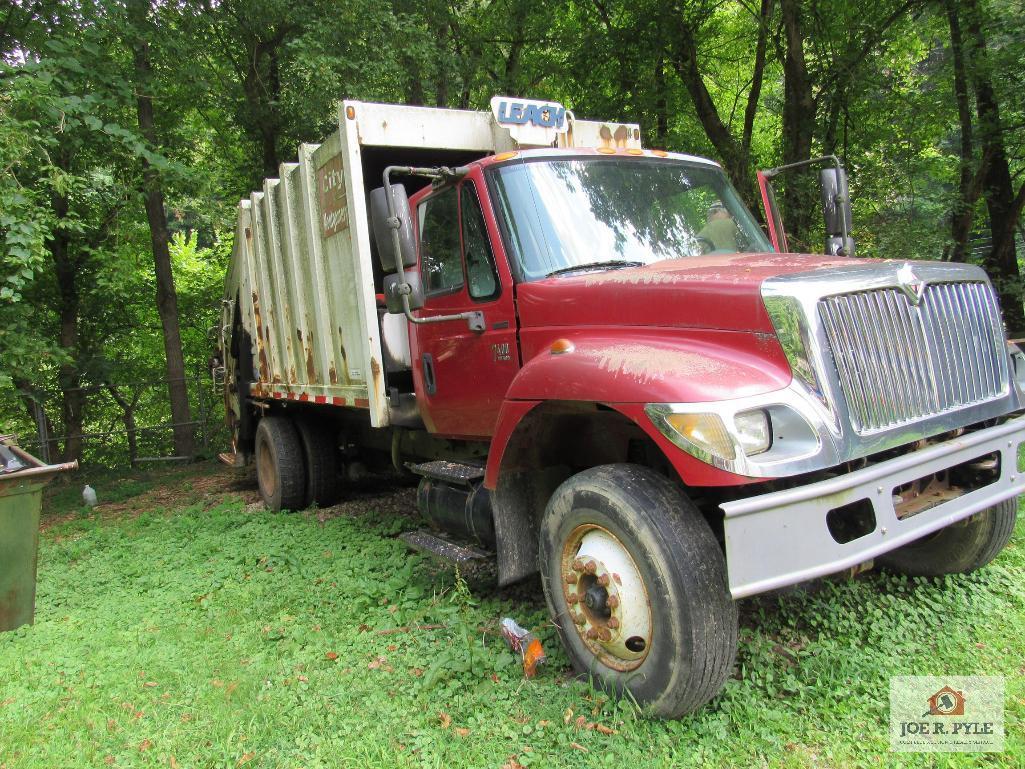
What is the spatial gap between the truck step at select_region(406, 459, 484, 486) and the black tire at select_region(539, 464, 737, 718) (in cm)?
94

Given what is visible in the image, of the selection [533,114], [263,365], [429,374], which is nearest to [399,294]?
[429,374]

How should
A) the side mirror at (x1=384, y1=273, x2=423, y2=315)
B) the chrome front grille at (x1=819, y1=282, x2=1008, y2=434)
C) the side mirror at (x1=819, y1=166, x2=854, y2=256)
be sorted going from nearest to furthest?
the chrome front grille at (x1=819, y1=282, x2=1008, y2=434)
the side mirror at (x1=384, y1=273, x2=423, y2=315)
the side mirror at (x1=819, y1=166, x2=854, y2=256)

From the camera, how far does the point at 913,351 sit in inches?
119

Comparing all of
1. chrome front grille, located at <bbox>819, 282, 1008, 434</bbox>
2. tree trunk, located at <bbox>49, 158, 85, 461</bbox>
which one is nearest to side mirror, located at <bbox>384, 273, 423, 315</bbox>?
chrome front grille, located at <bbox>819, 282, 1008, 434</bbox>

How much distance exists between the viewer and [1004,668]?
10.1 feet

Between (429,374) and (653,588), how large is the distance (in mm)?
2235

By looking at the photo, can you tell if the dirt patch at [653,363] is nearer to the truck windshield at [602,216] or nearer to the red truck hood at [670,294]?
the red truck hood at [670,294]

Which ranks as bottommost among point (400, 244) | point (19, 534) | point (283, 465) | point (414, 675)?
point (414, 675)

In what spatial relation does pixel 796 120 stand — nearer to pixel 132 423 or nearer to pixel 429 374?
pixel 429 374

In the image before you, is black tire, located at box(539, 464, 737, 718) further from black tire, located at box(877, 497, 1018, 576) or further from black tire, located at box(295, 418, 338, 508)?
black tire, located at box(295, 418, 338, 508)

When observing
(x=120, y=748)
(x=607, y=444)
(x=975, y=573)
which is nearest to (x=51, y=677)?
(x=120, y=748)

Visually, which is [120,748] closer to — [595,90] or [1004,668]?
[1004,668]

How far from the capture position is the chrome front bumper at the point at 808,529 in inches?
98.9

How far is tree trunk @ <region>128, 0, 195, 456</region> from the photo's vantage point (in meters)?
8.92
